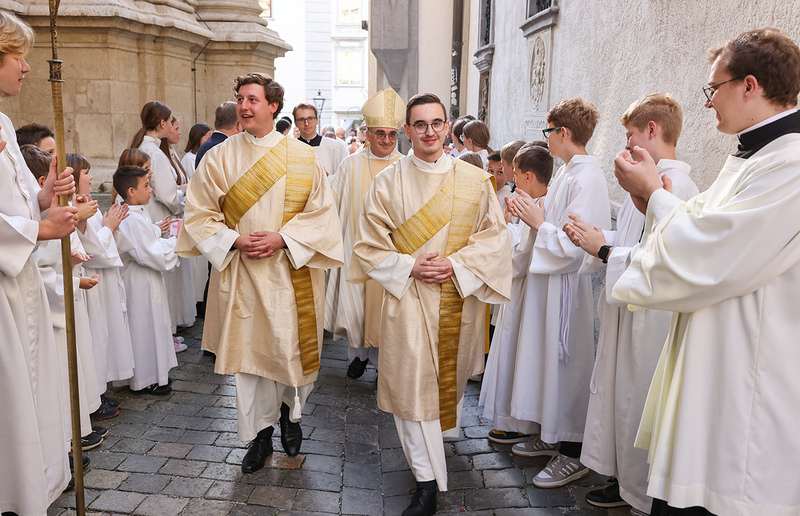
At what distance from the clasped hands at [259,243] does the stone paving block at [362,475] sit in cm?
126

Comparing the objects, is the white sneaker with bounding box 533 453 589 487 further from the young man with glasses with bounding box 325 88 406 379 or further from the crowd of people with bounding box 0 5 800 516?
the young man with glasses with bounding box 325 88 406 379

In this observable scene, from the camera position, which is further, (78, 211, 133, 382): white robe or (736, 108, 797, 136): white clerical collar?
(78, 211, 133, 382): white robe

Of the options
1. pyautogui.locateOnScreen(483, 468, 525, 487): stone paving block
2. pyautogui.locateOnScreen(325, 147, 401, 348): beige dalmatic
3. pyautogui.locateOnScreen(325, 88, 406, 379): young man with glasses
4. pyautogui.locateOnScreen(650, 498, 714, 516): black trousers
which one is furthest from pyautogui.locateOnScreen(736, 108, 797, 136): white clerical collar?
pyautogui.locateOnScreen(325, 147, 401, 348): beige dalmatic

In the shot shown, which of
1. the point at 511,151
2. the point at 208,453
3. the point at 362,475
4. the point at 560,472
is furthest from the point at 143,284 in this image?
the point at 560,472

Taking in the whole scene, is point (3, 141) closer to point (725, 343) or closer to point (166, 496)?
point (166, 496)

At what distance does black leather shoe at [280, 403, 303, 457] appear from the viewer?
4094 mm

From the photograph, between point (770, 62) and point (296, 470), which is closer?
A: point (770, 62)

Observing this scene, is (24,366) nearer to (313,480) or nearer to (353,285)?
(313,480)

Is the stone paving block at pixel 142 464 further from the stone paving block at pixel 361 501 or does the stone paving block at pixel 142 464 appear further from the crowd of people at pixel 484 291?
the stone paving block at pixel 361 501

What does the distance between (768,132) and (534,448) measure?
2.47 meters

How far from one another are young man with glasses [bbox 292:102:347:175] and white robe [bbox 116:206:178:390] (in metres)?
2.26

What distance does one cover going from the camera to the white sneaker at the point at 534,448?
13.6ft

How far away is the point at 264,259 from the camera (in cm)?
388

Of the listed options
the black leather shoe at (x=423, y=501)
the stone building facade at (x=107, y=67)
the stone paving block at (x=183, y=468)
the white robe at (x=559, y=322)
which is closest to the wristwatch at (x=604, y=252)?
the white robe at (x=559, y=322)
